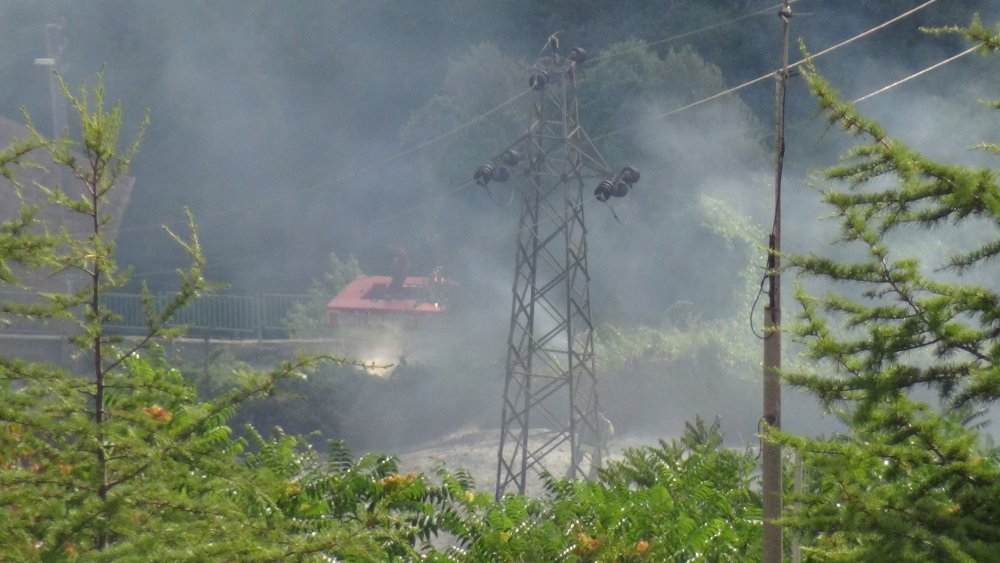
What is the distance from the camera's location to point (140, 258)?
32812mm

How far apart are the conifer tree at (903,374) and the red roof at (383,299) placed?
21.9 meters

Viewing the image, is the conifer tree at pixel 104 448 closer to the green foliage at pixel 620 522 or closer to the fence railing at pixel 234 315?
the green foliage at pixel 620 522

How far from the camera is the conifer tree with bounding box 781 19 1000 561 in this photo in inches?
163

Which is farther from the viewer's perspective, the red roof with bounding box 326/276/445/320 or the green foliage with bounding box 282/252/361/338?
the red roof with bounding box 326/276/445/320

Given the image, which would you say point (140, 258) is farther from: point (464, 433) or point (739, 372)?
point (739, 372)

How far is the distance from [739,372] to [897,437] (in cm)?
2032

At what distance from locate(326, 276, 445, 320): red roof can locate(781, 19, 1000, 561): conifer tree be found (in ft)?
71.8

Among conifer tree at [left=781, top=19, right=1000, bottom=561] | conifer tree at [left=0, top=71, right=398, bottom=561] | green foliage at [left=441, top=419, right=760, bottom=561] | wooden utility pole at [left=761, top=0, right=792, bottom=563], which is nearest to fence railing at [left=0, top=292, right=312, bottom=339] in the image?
green foliage at [left=441, top=419, right=760, bottom=561]

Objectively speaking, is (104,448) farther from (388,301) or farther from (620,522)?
(388,301)

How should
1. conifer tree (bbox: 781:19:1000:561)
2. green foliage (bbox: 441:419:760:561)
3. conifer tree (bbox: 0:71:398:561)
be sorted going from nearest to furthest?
conifer tree (bbox: 781:19:1000:561), conifer tree (bbox: 0:71:398:561), green foliage (bbox: 441:419:760:561)

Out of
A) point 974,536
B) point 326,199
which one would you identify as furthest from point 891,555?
point 326,199

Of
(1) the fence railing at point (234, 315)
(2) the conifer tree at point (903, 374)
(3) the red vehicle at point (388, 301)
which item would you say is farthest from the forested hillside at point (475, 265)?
(1) the fence railing at point (234, 315)

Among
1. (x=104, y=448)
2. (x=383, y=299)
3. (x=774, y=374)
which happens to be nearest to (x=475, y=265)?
(x=383, y=299)

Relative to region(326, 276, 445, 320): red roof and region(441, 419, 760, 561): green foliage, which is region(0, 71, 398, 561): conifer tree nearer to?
region(441, 419, 760, 561): green foliage
